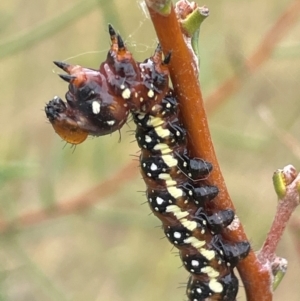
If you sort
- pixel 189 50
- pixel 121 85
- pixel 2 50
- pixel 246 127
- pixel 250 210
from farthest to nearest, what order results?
Answer: pixel 246 127 → pixel 250 210 → pixel 2 50 → pixel 121 85 → pixel 189 50

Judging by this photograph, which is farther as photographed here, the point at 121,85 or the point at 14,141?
the point at 14,141

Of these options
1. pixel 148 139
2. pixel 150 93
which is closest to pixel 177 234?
pixel 148 139

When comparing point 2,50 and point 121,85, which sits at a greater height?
point 2,50

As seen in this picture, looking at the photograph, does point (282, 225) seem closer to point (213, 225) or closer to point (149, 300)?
point (213, 225)

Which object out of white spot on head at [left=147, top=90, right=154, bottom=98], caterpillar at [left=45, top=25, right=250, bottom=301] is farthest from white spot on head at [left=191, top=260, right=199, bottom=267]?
Answer: white spot on head at [left=147, top=90, right=154, bottom=98]

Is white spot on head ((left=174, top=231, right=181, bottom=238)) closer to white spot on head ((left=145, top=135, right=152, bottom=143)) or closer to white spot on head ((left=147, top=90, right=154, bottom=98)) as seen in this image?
white spot on head ((left=145, top=135, right=152, bottom=143))

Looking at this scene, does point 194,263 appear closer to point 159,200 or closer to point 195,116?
point 159,200

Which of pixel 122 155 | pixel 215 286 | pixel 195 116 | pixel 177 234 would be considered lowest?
pixel 215 286

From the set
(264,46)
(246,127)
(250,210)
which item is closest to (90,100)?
(264,46)
